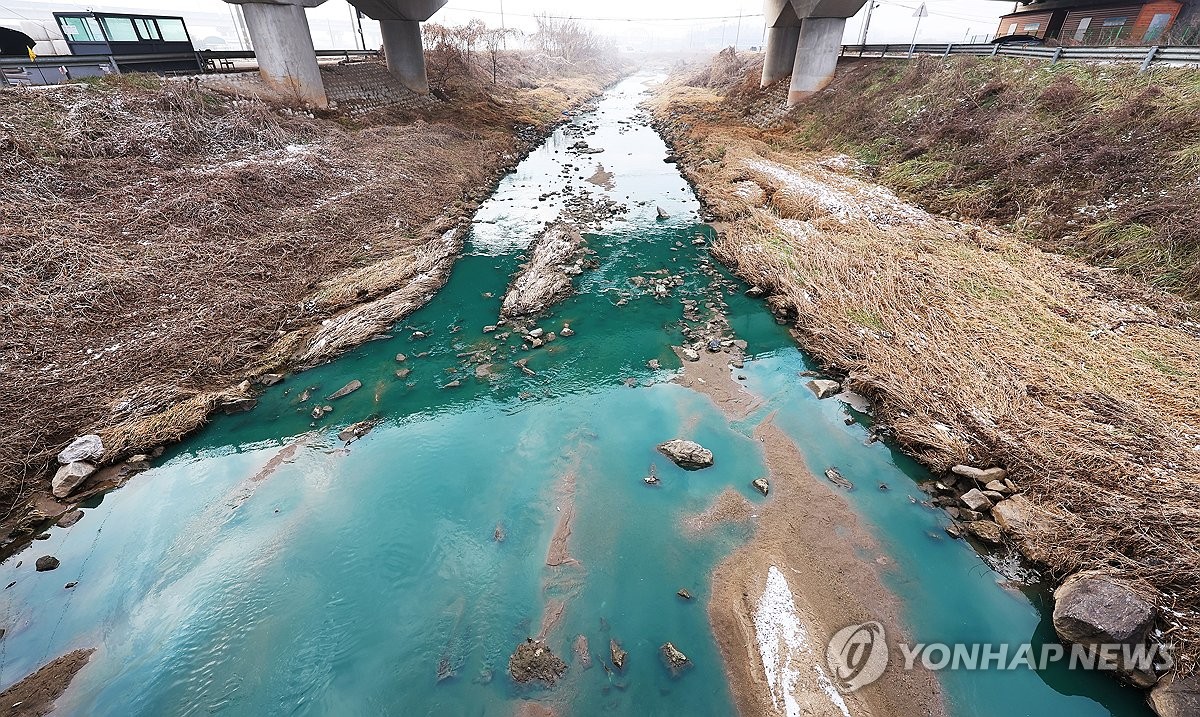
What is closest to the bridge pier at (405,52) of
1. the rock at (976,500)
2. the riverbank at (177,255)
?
the riverbank at (177,255)

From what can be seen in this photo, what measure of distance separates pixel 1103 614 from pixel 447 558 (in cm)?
796

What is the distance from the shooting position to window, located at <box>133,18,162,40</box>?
22.2 m

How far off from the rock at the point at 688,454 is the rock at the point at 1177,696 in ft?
17.6

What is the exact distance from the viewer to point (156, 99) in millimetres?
16406

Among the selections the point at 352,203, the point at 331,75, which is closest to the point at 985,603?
the point at 352,203

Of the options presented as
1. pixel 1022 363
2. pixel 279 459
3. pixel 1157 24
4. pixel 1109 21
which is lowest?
pixel 279 459

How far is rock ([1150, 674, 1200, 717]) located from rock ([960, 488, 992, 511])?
2.36m

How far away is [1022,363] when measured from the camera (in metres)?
8.84

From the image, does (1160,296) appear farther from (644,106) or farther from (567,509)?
(644,106)

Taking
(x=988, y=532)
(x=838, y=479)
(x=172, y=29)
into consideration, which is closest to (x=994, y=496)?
(x=988, y=532)

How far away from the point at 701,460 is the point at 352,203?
14435mm

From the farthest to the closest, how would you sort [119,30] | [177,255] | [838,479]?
[119,30], [177,255], [838,479]

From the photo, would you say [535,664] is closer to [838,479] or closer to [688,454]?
[688,454]

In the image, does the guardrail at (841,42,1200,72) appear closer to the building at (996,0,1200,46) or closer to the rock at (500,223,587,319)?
the building at (996,0,1200,46)
